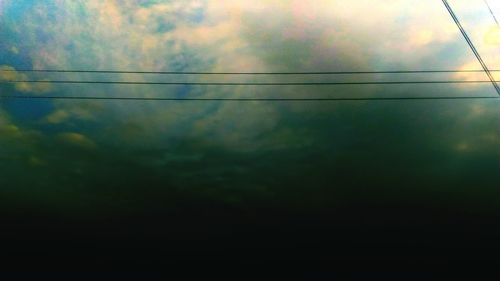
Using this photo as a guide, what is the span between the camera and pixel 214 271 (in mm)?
107688

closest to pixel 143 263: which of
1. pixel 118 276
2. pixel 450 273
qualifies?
pixel 118 276

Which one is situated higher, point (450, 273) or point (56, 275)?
point (450, 273)

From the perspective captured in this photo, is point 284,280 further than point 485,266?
Yes

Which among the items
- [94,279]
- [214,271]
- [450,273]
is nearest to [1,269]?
[94,279]

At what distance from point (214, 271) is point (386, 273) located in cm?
3877

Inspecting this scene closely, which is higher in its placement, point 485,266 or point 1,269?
point 485,266

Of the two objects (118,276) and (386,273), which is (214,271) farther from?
(386,273)

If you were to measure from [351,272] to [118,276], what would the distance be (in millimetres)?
52834

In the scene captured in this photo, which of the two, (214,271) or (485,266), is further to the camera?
(214,271)

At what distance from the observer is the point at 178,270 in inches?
4291

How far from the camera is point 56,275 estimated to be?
10375 centimetres

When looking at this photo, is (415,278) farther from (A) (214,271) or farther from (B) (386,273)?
(A) (214,271)

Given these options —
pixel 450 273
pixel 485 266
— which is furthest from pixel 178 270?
pixel 485 266

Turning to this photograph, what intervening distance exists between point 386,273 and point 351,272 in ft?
25.9
